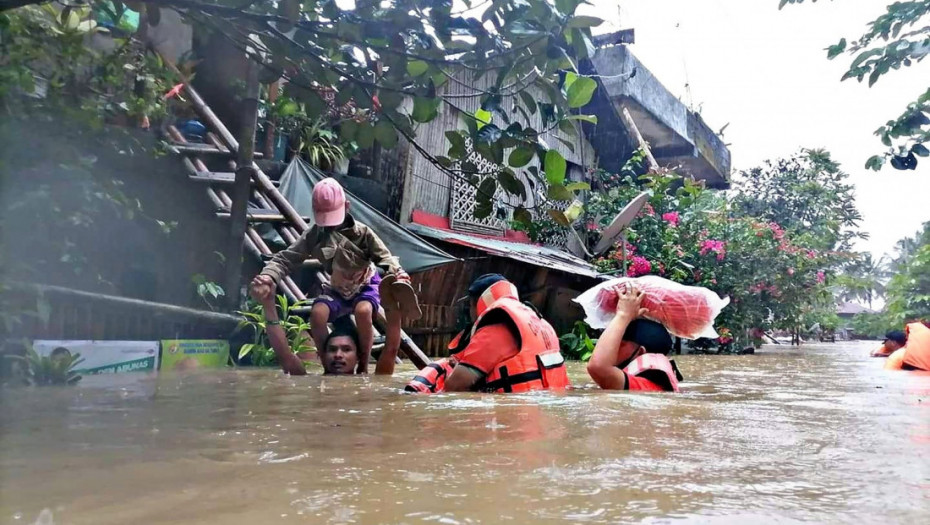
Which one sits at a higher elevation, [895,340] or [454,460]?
[895,340]

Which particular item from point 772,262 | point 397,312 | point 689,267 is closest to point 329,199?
point 397,312

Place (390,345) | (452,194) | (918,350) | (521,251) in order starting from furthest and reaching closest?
(452,194), (521,251), (918,350), (390,345)

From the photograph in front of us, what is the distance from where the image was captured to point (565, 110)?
2680 millimetres

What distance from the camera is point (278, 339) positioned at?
182 inches

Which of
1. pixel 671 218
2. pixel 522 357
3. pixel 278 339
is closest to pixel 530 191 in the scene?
pixel 671 218

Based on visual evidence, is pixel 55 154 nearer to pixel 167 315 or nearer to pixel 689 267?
pixel 167 315

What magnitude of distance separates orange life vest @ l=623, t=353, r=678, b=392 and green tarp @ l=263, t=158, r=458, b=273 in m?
3.88

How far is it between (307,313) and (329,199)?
168 cm

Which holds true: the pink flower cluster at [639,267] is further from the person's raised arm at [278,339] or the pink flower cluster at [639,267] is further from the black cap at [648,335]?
the black cap at [648,335]

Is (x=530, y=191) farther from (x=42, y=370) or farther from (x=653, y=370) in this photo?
(x=42, y=370)

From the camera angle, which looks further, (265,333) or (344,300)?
(265,333)

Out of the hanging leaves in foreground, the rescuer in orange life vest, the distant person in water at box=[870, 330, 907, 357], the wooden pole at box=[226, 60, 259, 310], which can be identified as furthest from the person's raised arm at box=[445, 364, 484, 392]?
the distant person in water at box=[870, 330, 907, 357]

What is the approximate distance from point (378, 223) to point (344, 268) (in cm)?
280

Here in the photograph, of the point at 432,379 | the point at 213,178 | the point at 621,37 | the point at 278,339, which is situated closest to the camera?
the point at 432,379
